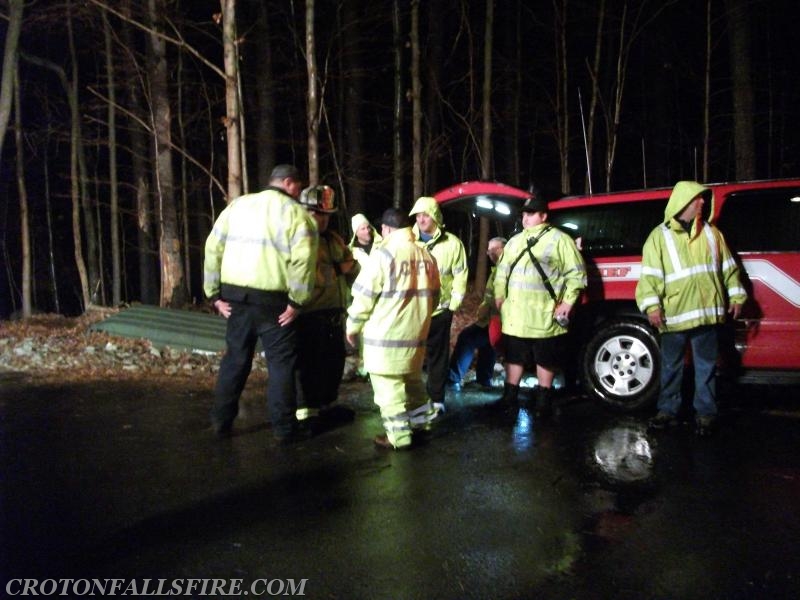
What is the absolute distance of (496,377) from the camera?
771 centimetres

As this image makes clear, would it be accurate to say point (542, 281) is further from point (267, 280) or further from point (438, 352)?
point (267, 280)

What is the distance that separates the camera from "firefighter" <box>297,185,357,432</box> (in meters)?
5.57

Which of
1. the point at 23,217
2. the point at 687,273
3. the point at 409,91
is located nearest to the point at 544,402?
the point at 687,273

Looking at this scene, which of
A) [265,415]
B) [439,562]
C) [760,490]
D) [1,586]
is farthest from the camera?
[265,415]

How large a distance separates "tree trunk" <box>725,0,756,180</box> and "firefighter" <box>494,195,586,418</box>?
586 centimetres

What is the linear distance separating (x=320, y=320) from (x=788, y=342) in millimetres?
3811

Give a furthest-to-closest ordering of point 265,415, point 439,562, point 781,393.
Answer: point 781,393 → point 265,415 → point 439,562

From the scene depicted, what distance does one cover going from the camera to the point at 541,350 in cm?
597

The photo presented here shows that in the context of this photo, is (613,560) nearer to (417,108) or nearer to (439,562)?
(439,562)

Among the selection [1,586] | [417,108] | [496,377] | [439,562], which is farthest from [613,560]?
[417,108]

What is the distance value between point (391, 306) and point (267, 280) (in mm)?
915

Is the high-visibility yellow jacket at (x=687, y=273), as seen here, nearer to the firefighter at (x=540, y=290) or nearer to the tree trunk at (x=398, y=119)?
the firefighter at (x=540, y=290)

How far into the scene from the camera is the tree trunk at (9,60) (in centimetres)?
1131

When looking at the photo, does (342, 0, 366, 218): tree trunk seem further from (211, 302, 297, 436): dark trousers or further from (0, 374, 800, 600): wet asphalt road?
(0, 374, 800, 600): wet asphalt road
